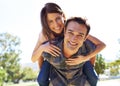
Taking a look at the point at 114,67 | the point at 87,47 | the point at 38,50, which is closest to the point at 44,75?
the point at 38,50

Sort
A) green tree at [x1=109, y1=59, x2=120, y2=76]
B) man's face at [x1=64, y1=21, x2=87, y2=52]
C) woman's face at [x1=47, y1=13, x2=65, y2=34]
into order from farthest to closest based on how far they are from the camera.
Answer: green tree at [x1=109, y1=59, x2=120, y2=76]
woman's face at [x1=47, y1=13, x2=65, y2=34]
man's face at [x1=64, y1=21, x2=87, y2=52]

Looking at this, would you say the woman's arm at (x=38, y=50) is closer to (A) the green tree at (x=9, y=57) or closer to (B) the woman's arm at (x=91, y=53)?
(B) the woman's arm at (x=91, y=53)

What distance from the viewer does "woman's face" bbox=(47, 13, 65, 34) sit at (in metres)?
1.37

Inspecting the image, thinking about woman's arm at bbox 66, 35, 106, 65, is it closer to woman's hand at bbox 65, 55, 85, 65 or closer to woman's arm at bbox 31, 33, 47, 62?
woman's hand at bbox 65, 55, 85, 65

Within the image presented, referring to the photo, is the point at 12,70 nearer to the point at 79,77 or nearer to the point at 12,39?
the point at 12,39

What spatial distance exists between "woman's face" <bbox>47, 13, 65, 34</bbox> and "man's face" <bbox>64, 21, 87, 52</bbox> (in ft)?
0.30

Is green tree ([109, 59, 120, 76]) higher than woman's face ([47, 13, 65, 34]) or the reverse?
the reverse

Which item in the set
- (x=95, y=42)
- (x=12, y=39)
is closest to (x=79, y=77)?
(x=95, y=42)

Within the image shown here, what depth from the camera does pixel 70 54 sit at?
4.28 ft

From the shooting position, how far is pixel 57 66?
1.32 metres

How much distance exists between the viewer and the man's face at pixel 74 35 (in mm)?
1256

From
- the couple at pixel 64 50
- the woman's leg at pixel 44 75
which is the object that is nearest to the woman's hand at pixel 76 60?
the couple at pixel 64 50

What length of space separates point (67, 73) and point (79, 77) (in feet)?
0.19

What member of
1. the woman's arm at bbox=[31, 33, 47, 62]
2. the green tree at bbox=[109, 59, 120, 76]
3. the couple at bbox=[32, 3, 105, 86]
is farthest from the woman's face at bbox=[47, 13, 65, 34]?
the green tree at bbox=[109, 59, 120, 76]
